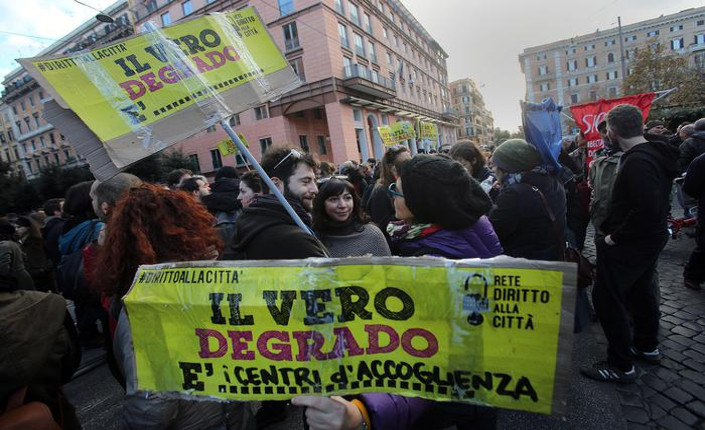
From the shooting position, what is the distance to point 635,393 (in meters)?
2.53

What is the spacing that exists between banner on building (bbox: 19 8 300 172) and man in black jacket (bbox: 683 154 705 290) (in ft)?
16.2

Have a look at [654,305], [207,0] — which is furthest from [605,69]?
[654,305]

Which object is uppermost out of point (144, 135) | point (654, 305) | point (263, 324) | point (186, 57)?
point (186, 57)

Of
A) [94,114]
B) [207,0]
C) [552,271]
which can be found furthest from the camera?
[207,0]

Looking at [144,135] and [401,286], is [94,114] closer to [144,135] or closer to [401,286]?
[144,135]

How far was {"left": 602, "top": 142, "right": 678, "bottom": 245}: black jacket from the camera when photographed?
2.45 metres

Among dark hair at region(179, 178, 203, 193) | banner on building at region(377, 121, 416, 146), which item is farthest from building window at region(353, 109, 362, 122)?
dark hair at region(179, 178, 203, 193)

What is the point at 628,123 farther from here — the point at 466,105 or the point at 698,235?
the point at 466,105

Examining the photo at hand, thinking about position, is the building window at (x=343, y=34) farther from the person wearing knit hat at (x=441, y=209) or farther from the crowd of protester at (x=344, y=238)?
the person wearing knit hat at (x=441, y=209)

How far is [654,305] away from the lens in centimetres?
270

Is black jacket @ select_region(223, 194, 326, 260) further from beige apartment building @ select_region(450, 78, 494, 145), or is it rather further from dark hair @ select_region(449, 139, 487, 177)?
beige apartment building @ select_region(450, 78, 494, 145)

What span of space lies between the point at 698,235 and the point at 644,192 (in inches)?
102

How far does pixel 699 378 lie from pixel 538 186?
6.32 feet

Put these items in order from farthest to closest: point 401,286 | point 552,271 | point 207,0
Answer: point 207,0 → point 401,286 → point 552,271
